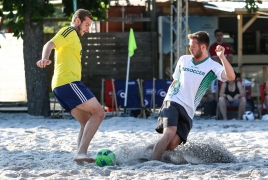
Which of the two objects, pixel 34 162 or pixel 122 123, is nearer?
pixel 34 162

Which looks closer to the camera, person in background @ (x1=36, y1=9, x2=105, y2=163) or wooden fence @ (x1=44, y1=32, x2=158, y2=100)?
person in background @ (x1=36, y1=9, x2=105, y2=163)

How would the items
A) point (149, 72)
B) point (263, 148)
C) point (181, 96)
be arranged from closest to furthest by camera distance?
point (181, 96)
point (263, 148)
point (149, 72)

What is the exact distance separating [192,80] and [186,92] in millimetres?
149

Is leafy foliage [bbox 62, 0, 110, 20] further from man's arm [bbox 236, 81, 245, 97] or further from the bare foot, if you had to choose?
the bare foot

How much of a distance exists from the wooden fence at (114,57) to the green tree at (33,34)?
2.41 m

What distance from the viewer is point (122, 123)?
1361 cm

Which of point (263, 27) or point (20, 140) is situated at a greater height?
point (263, 27)

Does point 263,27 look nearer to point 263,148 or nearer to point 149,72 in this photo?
point 149,72

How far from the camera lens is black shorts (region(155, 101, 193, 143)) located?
24.7ft

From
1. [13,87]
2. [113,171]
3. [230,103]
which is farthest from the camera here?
[13,87]

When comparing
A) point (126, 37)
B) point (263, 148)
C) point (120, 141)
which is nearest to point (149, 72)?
point (126, 37)

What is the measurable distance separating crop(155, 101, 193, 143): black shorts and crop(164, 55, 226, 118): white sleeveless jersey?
0.19ft

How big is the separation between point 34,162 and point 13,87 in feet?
40.5

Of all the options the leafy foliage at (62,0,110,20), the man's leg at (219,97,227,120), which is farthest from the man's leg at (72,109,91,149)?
the leafy foliage at (62,0,110,20)
